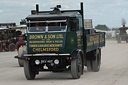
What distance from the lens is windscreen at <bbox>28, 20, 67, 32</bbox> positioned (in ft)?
44.2

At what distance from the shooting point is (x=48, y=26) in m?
13.6

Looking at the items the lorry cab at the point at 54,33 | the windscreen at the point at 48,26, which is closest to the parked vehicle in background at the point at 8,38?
the windscreen at the point at 48,26

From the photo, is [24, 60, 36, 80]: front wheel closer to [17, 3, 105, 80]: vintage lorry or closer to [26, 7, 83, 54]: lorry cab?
[17, 3, 105, 80]: vintage lorry

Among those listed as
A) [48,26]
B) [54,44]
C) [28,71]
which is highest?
[48,26]

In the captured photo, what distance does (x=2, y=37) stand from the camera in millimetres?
42000

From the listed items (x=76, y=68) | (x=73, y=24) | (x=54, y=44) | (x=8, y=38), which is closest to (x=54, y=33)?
(x=54, y=44)

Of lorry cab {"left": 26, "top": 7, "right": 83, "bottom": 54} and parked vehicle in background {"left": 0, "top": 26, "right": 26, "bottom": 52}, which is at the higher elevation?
lorry cab {"left": 26, "top": 7, "right": 83, "bottom": 54}

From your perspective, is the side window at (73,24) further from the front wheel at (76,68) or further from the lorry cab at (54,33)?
the front wheel at (76,68)

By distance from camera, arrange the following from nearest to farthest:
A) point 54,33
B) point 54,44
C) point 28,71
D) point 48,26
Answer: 1. point 54,44
2. point 54,33
3. point 28,71
4. point 48,26

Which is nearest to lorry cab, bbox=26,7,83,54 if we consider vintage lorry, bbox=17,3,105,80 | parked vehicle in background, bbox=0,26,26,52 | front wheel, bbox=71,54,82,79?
vintage lorry, bbox=17,3,105,80

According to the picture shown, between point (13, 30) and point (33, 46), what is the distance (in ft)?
101

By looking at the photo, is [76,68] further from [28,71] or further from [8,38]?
[8,38]

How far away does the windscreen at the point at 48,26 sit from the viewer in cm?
1348

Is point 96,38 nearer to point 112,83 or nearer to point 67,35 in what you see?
point 67,35
